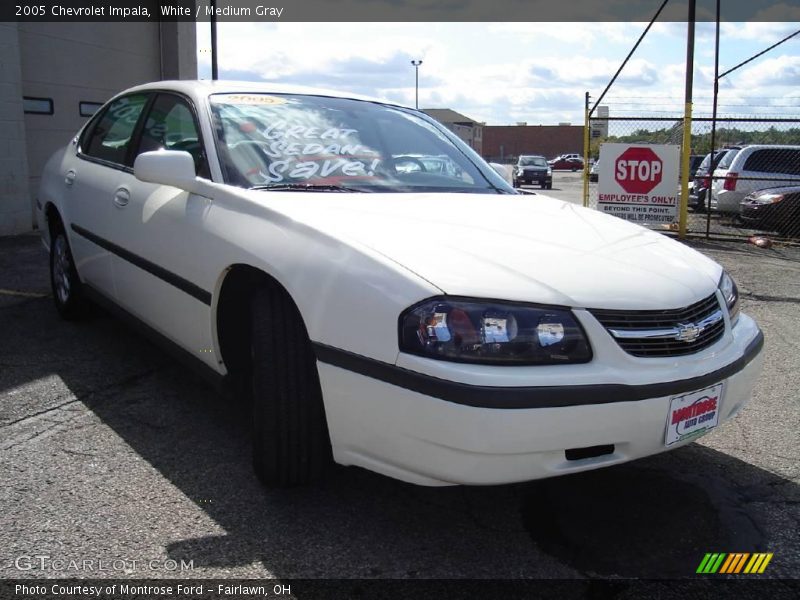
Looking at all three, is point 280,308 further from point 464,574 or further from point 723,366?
point 723,366

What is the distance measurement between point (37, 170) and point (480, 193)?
28.2 feet

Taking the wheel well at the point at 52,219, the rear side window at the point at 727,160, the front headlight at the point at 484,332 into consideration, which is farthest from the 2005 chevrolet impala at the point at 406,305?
the rear side window at the point at 727,160

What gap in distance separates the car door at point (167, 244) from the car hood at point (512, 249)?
435 millimetres

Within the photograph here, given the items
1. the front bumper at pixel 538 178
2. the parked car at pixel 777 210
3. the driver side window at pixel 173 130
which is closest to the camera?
the driver side window at pixel 173 130

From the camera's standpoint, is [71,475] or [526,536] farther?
[71,475]

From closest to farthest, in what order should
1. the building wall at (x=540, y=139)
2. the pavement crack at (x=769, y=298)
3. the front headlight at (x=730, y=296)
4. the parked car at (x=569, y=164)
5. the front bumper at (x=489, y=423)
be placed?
the front bumper at (x=489, y=423) → the front headlight at (x=730, y=296) → the pavement crack at (x=769, y=298) → the parked car at (x=569, y=164) → the building wall at (x=540, y=139)

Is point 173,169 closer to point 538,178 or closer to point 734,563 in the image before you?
point 734,563

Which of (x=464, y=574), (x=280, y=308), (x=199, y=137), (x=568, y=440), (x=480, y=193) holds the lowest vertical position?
(x=464, y=574)

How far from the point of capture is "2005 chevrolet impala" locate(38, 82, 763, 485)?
88.0 inches

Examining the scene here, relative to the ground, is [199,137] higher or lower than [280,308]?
higher

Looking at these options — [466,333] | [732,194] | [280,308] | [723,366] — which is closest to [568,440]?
[466,333]

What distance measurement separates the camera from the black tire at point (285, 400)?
8.52 ft

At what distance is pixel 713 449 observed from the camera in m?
3.39

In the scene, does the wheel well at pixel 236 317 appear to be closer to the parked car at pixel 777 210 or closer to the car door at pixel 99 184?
the car door at pixel 99 184
